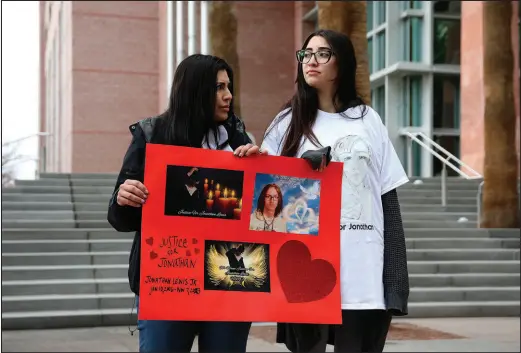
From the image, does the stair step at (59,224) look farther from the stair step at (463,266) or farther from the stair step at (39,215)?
the stair step at (463,266)

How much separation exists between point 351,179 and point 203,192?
610 millimetres

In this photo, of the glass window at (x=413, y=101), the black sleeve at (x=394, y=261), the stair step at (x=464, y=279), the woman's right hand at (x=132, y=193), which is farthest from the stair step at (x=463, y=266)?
the glass window at (x=413, y=101)

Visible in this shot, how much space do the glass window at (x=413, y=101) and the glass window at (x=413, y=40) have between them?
0.67 m

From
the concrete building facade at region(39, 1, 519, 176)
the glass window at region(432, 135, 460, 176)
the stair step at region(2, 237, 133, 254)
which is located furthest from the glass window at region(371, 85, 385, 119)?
the stair step at region(2, 237, 133, 254)

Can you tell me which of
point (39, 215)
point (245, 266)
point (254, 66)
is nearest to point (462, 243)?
point (39, 215)

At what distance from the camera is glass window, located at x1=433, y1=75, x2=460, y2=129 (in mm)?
26438

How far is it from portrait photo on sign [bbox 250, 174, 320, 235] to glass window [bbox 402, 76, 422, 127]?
23.4 metres

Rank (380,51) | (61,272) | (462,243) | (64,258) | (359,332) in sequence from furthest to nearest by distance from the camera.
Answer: (380,51) < (462,243) < (64,258) < (61,272) < (359,332)

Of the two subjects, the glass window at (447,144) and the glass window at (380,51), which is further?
the glass window at (380,51)

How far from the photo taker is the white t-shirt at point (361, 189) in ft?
10.9

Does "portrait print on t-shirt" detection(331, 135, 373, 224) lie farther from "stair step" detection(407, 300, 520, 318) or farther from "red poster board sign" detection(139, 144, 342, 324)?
"stair step" detection(407, 300, 520, 318)

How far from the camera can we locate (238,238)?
3.26 meters

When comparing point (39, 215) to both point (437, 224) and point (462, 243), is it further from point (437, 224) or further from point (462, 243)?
point (462, 243)

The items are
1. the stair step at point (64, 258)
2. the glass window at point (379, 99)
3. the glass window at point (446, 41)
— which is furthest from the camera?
the glass window at point (379, 99)
